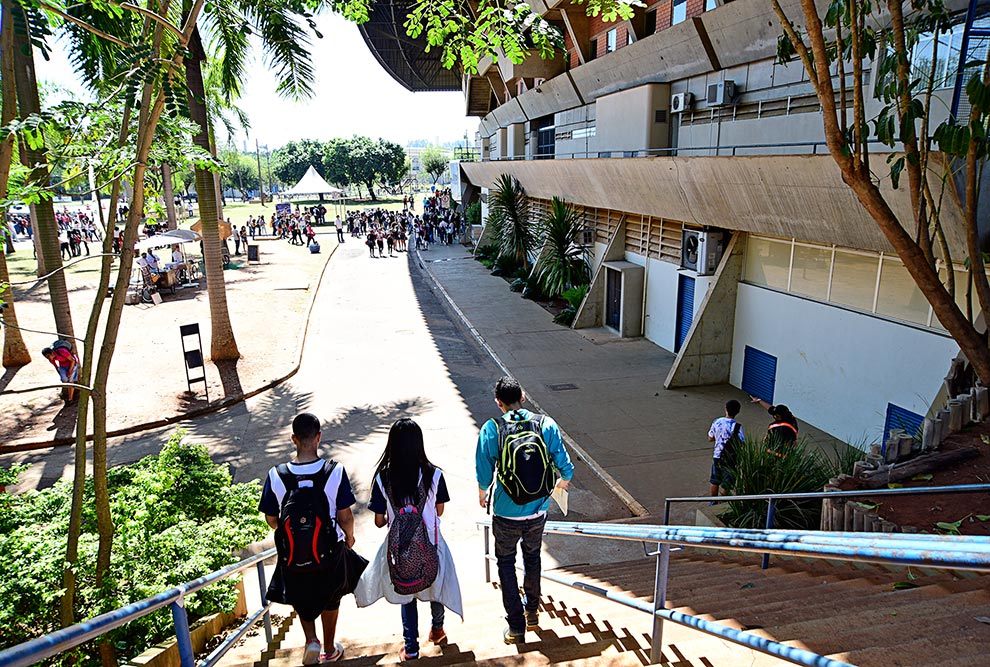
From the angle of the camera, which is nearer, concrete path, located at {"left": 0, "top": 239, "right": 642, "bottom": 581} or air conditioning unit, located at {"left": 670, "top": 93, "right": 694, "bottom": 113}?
concrete path, located at {"left": 0, "top": 239, "right": 642, "bottom": 581}

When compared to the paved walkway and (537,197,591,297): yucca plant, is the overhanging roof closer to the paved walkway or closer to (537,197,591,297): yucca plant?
(537,197,591,297): yucca plant

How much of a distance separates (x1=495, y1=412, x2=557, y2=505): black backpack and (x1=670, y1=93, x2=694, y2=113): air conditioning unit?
12352 millimetres

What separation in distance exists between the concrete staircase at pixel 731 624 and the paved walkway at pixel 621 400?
9.90ft

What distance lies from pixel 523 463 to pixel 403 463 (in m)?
0.73

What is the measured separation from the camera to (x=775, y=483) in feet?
23.2

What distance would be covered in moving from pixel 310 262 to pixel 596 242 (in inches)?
596

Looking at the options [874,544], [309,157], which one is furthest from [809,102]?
[309,157]

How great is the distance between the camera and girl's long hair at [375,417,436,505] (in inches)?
149

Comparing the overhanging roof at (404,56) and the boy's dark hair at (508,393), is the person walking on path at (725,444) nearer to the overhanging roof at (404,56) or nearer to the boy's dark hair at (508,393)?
the boy's dark hair at (508,393)

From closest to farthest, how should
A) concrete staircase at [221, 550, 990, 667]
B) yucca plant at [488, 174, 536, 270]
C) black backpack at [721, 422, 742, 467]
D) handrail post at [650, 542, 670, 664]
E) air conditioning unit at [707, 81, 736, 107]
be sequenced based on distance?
1. concrete staircase at [221, 550, 990, 667]
2. handrail post at [650, 542, 670, 664]
3. black backpack at [721, 422, 742, 467]
4. air conditioning unit at [707, 81, 736, 107]
5. yucca plant at [488, 174, 536, 270]

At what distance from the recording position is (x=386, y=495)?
3844mm

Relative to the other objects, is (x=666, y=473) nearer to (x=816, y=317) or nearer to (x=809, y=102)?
(x=816, y=317)

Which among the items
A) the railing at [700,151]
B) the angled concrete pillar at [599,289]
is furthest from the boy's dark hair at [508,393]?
the angled concrete pillar at [599,289]

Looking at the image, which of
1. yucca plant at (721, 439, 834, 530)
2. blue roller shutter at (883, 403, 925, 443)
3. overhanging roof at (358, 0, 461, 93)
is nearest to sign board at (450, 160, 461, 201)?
overhanging roof at (358, 0, 461, 93)
